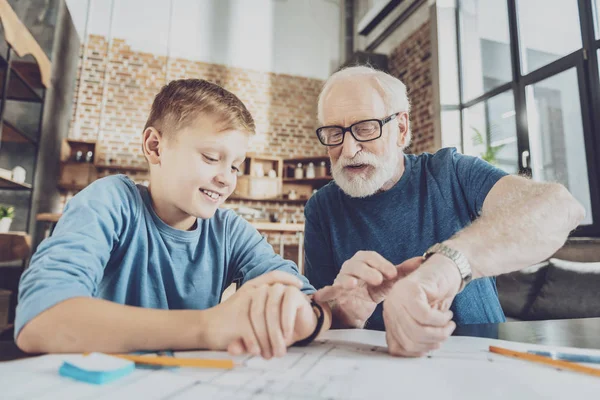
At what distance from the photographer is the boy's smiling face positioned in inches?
36.2

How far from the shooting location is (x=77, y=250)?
2.22ft

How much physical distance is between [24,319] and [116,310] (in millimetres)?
134

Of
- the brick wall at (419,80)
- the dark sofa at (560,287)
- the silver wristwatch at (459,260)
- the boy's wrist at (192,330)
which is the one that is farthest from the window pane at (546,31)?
the boy's wrist at (192,330)

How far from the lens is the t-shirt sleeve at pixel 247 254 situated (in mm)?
1020

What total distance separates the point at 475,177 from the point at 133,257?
0.99m

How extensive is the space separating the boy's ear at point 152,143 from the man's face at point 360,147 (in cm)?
58

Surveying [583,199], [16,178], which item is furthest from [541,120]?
[16,178]

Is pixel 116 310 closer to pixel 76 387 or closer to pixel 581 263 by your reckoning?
pixel 76 387

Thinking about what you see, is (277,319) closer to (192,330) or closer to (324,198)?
(192,330)

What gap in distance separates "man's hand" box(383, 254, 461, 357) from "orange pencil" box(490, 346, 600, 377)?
0.26 feet

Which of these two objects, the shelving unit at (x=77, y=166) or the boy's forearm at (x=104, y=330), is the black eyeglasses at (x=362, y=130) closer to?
the boy's forearm at (x=104, y=330)

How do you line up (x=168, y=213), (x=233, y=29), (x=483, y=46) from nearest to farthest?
1. (x=168, y=213)
2. (x=483, y=46)
3. (x=233, y=29)

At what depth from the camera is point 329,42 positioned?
6586 mm

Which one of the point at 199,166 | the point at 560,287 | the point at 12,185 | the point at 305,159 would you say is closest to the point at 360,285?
the point at 199,166
